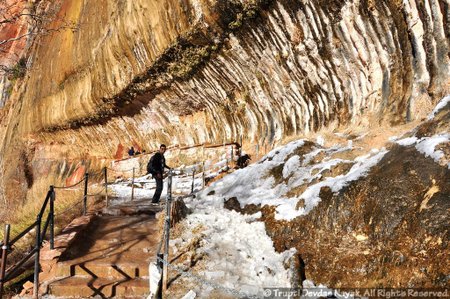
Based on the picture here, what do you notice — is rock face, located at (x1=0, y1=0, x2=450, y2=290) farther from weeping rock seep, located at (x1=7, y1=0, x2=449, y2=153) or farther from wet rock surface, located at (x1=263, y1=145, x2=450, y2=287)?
wet rock surface, located at (x1=263, y1=145, x2=450, y2=287)

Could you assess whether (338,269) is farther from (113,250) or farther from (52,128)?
(52,128)

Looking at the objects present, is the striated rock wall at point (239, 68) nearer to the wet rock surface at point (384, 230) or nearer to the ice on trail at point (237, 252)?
the wet rock surface at point (384, 230)

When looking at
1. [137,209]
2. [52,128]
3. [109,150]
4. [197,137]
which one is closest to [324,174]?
[137,209]

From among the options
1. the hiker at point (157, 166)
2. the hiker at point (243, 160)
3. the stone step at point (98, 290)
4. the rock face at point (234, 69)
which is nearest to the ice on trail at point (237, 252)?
the stone step at point (98, 290)

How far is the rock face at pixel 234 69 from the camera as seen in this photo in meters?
7.00

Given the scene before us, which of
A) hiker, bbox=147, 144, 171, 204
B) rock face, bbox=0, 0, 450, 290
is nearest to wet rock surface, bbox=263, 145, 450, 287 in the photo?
rock face, bbox=0, 0, 450, 290

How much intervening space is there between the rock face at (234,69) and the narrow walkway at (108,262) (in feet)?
15.4

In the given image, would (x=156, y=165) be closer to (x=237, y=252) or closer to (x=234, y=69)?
(x=234, y=69)

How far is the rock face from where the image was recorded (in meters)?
7.00

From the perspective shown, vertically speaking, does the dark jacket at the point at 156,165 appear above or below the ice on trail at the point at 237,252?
above

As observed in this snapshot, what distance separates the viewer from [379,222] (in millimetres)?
4598

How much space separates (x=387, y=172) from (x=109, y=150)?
58.4ft

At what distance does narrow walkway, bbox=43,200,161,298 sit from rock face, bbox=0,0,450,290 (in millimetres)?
4707

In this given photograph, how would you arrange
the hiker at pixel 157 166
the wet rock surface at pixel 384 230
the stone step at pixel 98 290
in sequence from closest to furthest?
the wet rock surface at pixel 384 230 → the stone step at pixel 98 290 → the hiker at pixel 157 166
